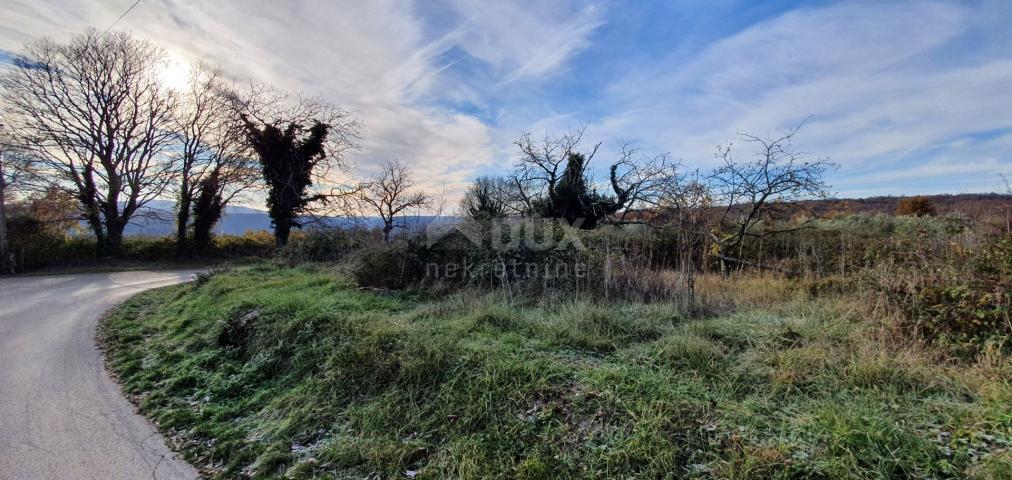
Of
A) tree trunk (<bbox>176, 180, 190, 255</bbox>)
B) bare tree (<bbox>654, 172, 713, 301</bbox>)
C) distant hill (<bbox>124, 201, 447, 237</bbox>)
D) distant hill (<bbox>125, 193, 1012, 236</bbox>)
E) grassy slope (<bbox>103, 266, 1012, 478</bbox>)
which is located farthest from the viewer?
tree trunk (<bbox>176, 180, 190, 255</bbox>)

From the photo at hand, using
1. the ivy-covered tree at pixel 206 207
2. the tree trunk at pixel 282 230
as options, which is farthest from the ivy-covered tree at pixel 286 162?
the ivy-covered tree at pixel 206 207

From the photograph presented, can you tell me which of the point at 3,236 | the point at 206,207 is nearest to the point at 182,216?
the point at 206,207

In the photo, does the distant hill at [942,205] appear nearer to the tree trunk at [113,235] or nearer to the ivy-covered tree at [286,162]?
the ivy-covered tree at [286,162]

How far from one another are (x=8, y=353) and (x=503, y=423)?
7065 mm

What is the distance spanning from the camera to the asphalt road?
10.2 ft

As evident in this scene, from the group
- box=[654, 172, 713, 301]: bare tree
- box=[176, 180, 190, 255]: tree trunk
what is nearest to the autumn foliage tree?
box=[654, 172, 713, 301]: bare tree

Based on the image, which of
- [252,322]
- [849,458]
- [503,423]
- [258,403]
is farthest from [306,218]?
[849,458]

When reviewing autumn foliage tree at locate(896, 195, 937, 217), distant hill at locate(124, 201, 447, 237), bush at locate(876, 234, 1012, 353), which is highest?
distant hill at locate(124, 201, 447, 237)

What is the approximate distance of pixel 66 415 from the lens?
155 inches

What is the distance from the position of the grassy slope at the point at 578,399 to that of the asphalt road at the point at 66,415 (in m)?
0.22

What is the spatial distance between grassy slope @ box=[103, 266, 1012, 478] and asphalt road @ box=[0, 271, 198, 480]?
8.5 inches

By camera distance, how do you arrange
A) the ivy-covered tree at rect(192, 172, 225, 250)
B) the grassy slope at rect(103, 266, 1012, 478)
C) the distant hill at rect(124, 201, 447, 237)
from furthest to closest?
the ivy-covered tree at rect(192, 172, 225, 250) → the distant hill at rect(124, 201, 447, 237) → the grassy slope at rect(103, 266, 1012, 478)

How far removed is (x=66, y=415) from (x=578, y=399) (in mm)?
4682

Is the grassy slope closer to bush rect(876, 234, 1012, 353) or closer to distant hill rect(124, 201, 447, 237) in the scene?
bush rect(876, 234, 1012, 353)
